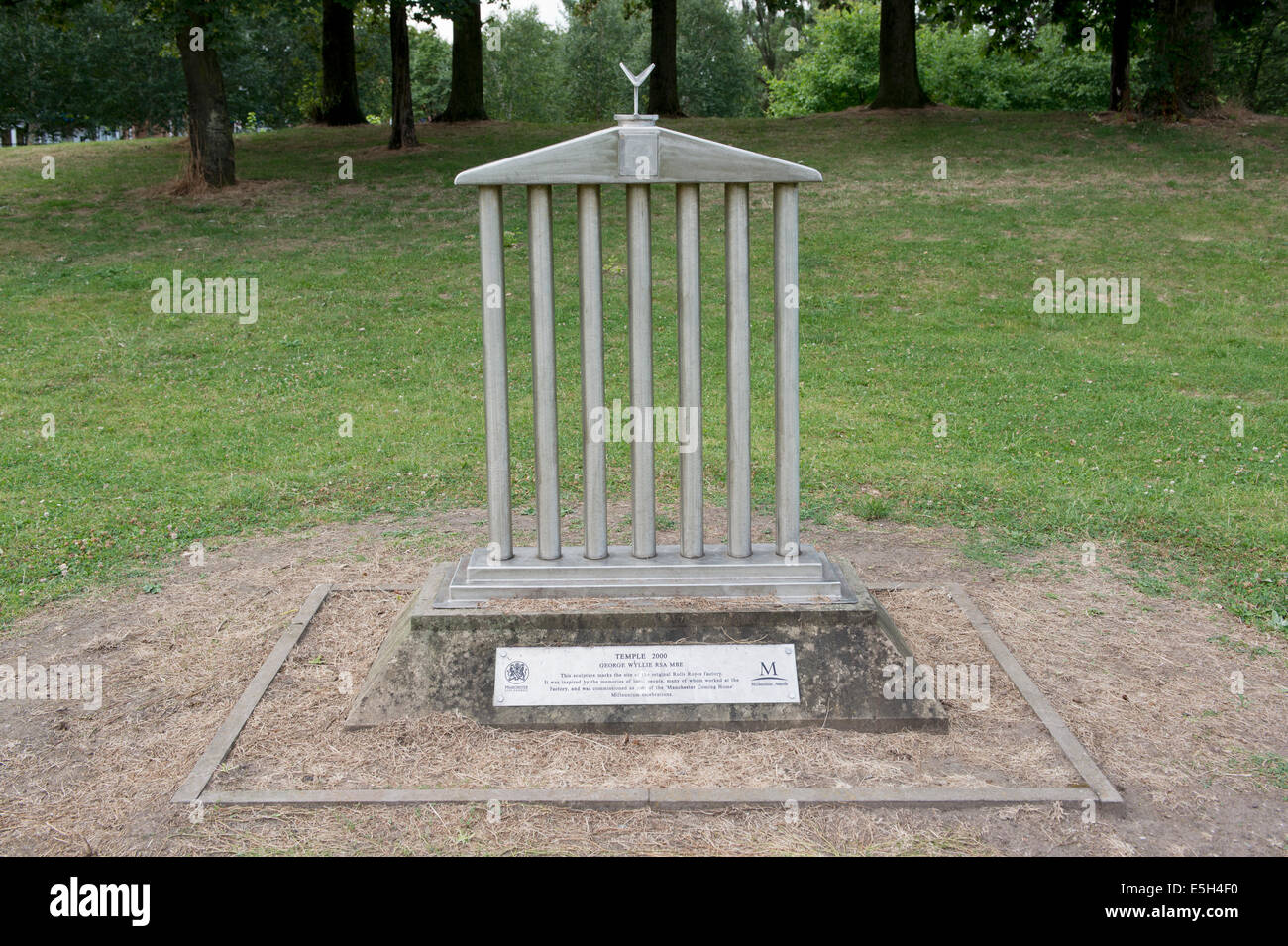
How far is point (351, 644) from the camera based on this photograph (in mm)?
5840

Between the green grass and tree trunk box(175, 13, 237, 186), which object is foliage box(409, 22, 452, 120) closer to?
the green grass

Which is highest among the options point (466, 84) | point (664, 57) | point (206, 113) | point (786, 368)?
point (664, 57)

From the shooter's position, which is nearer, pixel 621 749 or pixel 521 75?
pixel 621 749

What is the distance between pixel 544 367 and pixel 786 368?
108cm

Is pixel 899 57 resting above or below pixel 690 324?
above

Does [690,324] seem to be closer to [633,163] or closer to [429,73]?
[633,163]

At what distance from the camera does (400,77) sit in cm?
2008

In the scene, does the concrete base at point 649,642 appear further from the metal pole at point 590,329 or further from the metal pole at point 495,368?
the metal pole at point 590,329

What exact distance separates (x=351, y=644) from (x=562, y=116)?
163 feet

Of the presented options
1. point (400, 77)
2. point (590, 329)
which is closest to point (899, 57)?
point (400, 77)

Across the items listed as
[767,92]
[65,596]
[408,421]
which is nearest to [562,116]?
[767,92]

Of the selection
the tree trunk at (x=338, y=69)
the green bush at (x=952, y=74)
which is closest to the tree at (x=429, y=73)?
the green bush at (x=952, y=74)

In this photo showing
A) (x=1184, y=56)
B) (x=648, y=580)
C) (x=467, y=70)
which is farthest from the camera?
(x=467, y=70)

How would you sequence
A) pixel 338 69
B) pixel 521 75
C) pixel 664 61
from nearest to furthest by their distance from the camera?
pixel 664 61 < pixel 338 69 < pixel 521 75
